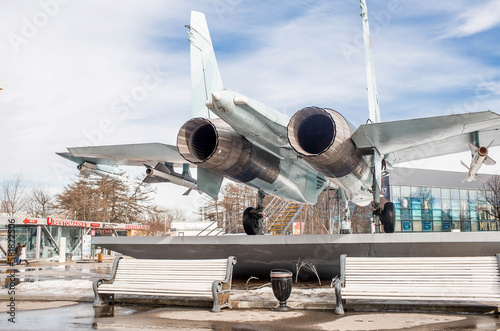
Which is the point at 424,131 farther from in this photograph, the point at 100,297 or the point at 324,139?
the point at 100,297

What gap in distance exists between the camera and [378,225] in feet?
34.0

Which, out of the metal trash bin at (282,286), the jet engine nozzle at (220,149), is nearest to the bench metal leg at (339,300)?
the metal trash bin at (282,286)

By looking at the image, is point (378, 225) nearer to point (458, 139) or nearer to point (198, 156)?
point (458, 139)

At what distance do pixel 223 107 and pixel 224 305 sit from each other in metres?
3.19

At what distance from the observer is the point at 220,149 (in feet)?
28.9

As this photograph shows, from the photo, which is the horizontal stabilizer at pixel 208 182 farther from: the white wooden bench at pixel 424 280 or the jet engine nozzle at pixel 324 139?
the white wooden bench at pixel 424 280

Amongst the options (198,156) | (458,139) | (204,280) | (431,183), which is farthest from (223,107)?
(431,183)

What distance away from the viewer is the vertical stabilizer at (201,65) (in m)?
10.5

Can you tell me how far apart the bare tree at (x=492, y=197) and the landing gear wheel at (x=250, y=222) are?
30825mm

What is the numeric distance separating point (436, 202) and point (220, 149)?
44.9 meters

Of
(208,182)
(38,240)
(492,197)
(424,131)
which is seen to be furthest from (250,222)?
(492,197)

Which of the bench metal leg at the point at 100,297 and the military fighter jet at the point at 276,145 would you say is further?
the military fighter jet at the point at 276,145

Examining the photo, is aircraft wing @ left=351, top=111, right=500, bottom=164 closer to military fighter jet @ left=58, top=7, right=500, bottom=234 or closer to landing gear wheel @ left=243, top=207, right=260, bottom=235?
military fighter jet @ left=58, top=7, right=500, bottom=234

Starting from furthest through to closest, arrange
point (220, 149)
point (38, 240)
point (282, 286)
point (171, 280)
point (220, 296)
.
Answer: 1. point (38, 240)
2. point (220, 149)
3. point (171, 280)
4. point (220, 296)
5. point (282, 286)
